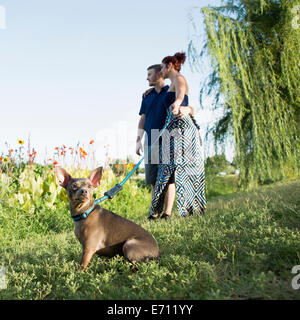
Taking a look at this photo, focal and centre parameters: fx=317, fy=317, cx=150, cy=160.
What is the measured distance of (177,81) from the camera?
4785 mm

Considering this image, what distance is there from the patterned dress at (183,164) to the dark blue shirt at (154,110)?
6.8 inches

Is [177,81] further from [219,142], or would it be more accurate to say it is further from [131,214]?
[219,142]

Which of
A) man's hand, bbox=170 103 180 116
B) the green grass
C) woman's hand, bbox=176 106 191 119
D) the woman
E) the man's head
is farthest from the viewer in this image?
the man's head

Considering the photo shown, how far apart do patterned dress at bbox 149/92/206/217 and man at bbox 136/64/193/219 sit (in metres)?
0.15

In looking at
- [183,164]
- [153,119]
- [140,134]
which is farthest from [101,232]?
[140,134]

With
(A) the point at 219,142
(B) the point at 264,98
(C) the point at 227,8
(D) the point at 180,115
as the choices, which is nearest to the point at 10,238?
(D) the point at 180,115

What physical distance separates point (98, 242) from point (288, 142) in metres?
7.92

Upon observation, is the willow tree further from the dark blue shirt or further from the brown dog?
the brown dog

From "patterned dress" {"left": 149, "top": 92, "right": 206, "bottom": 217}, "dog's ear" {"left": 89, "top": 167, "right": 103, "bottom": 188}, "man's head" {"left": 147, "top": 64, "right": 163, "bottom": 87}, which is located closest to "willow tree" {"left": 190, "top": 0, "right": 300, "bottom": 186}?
"man's head" {"left": 147, "top": 64, "right": 163, "bottom": 87}

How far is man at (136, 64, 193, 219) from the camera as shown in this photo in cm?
516

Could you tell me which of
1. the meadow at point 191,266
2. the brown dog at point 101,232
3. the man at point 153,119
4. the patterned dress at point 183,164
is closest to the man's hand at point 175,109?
the patterned dress at point 183,164

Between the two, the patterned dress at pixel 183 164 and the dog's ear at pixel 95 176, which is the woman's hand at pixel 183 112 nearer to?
the patterned dress at pixel 183 164

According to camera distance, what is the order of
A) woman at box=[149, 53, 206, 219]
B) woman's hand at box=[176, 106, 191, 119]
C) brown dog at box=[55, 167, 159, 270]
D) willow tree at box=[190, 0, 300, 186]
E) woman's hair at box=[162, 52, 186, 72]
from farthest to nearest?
willow tree at box=[190, 0, 300, 186] < woman's hair at box=[162, 52, 186, 72] < woman at box=[149, 53, 206, 219] < woman's hand at box=[176, 106, 191, 119] < brown dog at box=[55, 167, 159, 270]

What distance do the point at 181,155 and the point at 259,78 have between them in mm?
5530
